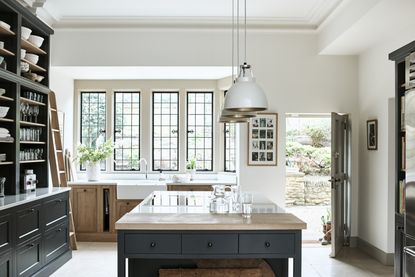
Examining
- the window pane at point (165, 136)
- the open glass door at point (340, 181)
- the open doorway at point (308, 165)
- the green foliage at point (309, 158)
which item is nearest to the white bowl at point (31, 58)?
the window pane at point (165, 136)

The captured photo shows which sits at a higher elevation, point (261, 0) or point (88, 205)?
point (261, 0)

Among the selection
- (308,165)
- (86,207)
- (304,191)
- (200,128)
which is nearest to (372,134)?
(200,128)

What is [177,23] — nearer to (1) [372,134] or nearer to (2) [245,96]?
(1) [372,134]

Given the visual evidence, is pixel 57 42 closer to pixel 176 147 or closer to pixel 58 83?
pixel 58 83

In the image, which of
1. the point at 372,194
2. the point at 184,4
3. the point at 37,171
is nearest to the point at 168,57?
the point at 184,4

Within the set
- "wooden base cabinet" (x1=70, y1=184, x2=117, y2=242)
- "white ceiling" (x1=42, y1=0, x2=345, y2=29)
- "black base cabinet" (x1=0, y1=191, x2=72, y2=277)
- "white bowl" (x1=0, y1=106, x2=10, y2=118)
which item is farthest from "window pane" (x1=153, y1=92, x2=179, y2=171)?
"white bowl" (x1=0, y1=106, x2=10, y2=118)

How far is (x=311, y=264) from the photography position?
17.6 ft

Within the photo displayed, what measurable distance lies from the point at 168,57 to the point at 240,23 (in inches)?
45.8

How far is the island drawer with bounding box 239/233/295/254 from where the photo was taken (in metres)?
2.93

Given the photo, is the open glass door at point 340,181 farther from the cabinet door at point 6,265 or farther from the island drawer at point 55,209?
the cabinet door at point 6,265

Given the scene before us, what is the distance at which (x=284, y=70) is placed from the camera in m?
6.36

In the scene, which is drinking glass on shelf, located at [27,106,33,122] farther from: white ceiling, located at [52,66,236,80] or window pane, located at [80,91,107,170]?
window pane, located at [80,91,107,170]

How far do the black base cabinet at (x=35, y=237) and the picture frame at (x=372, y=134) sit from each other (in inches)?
161

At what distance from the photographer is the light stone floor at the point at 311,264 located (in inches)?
195
